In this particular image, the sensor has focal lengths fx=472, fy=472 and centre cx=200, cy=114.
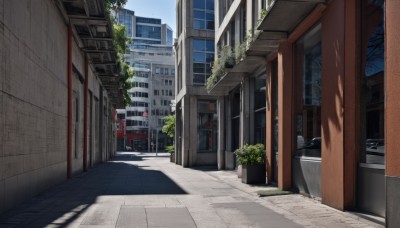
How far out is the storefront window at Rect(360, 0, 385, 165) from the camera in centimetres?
896

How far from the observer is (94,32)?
2095cm

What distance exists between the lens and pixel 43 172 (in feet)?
45.6

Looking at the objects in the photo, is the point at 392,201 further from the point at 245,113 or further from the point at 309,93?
the point at 245,113

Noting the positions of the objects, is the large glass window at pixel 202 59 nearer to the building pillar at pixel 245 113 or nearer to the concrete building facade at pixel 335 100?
the building pillar at pixel 245 113

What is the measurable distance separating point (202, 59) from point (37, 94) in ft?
70.4

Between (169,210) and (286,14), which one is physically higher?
(286,14)

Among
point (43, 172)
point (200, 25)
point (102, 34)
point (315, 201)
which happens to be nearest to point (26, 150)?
point (43, 172)

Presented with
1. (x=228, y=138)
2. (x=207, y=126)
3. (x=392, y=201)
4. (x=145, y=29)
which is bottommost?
(x=392, y=201)

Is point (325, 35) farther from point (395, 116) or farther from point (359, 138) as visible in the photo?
point (395, 116)

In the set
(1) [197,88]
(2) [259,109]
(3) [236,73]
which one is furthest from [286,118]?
(1) [197,88]

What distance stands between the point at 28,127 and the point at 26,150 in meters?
0.60

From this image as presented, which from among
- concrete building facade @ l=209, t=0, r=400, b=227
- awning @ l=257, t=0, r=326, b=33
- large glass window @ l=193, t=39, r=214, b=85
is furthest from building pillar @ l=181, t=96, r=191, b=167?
awning @ l=257, t=0, r=326, b=33

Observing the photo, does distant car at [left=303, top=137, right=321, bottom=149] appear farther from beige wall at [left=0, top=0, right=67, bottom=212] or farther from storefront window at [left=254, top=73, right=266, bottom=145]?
beige wall at [left=0, top=0, right=67, bottom=212]

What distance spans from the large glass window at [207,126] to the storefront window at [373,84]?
2431 cm
